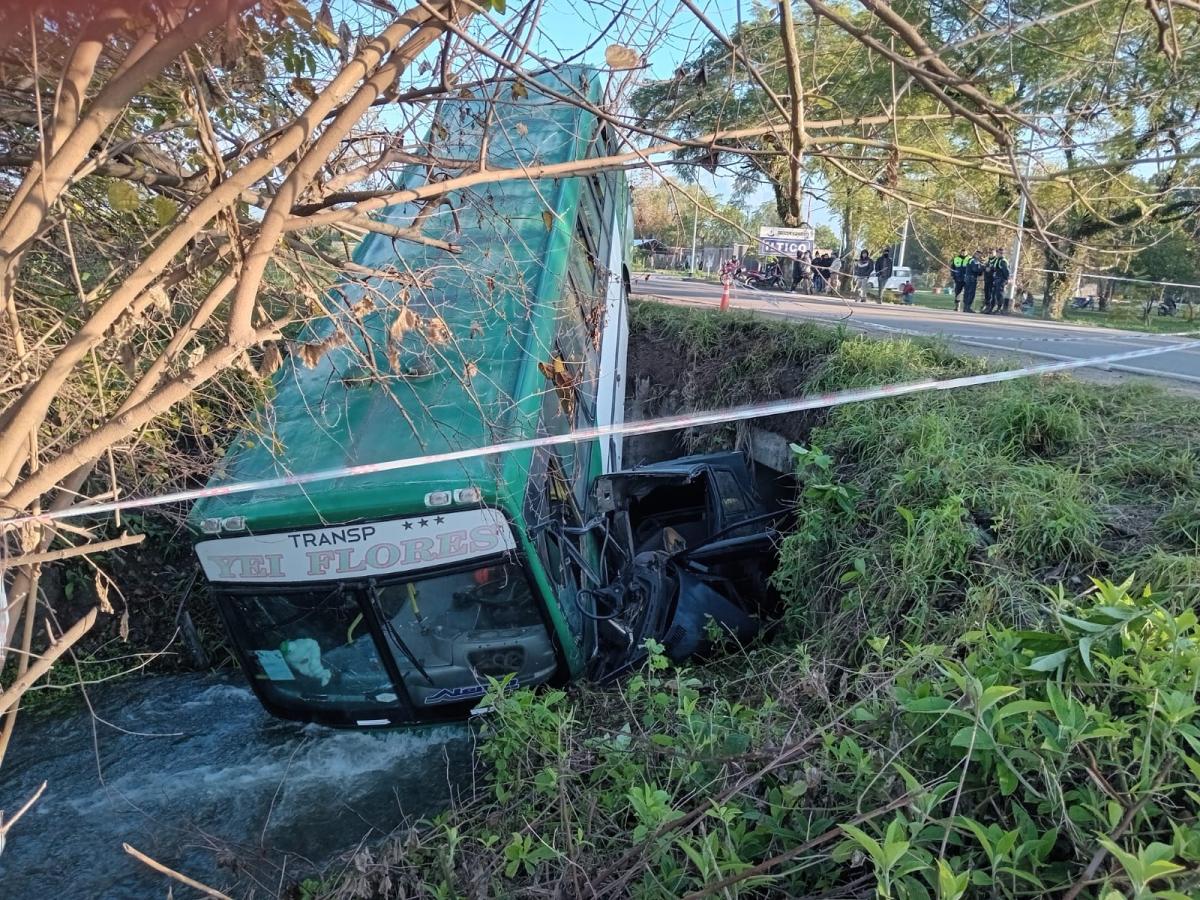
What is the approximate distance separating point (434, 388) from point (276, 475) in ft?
3.34

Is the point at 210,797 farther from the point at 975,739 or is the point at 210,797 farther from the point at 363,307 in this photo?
the point at 975,739

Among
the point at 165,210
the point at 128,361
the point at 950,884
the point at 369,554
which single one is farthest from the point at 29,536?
the point at 950,884

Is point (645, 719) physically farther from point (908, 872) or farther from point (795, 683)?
point (908, 872)

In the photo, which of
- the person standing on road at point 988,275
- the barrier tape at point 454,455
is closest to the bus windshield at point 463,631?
the barrier tape at point 454,455

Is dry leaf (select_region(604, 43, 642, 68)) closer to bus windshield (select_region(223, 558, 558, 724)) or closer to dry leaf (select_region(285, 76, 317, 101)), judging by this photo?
dry leaf (select_region(285, 76, 317, 101))

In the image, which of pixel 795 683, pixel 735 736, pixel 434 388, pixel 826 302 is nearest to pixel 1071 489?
pixel 795 683

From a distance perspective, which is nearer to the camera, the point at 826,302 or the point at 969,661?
the point at 969,661

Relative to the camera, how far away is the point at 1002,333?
35.1 ft

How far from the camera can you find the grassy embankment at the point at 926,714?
185cm

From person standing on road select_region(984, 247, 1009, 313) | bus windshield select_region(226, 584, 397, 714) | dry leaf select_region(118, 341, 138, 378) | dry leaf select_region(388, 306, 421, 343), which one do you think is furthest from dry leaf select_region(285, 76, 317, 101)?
person standing on road select_region(984, 247, 1009, 313)

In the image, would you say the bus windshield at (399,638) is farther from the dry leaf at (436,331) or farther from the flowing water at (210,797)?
the dry leaf at (436,331)

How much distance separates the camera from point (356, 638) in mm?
4316

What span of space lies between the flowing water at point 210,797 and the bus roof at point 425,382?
4.97 feet

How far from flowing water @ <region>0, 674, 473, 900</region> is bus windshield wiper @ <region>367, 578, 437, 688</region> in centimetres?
57
